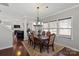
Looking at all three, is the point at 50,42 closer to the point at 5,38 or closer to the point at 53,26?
the point at 53,26

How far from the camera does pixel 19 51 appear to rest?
180 cm

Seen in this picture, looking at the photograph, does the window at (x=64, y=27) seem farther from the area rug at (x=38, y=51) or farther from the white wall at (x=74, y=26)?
the area rug at (x=38, y=51)

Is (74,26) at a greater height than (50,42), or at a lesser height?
greater

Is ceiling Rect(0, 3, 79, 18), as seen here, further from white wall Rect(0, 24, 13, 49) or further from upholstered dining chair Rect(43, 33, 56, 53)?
upholstered dining chair Rect(43, 33, 56, 53)

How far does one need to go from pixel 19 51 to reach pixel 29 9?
0.81 metres

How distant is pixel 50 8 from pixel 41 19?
0.27 metres

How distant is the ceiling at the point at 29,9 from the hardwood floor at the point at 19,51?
1.89 ft

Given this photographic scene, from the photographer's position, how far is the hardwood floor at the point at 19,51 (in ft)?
5.88

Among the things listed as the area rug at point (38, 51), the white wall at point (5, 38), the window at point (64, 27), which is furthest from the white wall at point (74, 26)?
the white wall at point (5, 38)

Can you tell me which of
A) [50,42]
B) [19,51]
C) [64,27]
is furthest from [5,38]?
[64,27]

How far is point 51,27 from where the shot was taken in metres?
1.85

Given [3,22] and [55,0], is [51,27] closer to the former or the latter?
[55,0]

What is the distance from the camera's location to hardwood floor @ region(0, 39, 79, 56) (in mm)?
1793

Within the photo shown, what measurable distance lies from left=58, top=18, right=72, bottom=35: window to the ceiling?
24 centimetres
